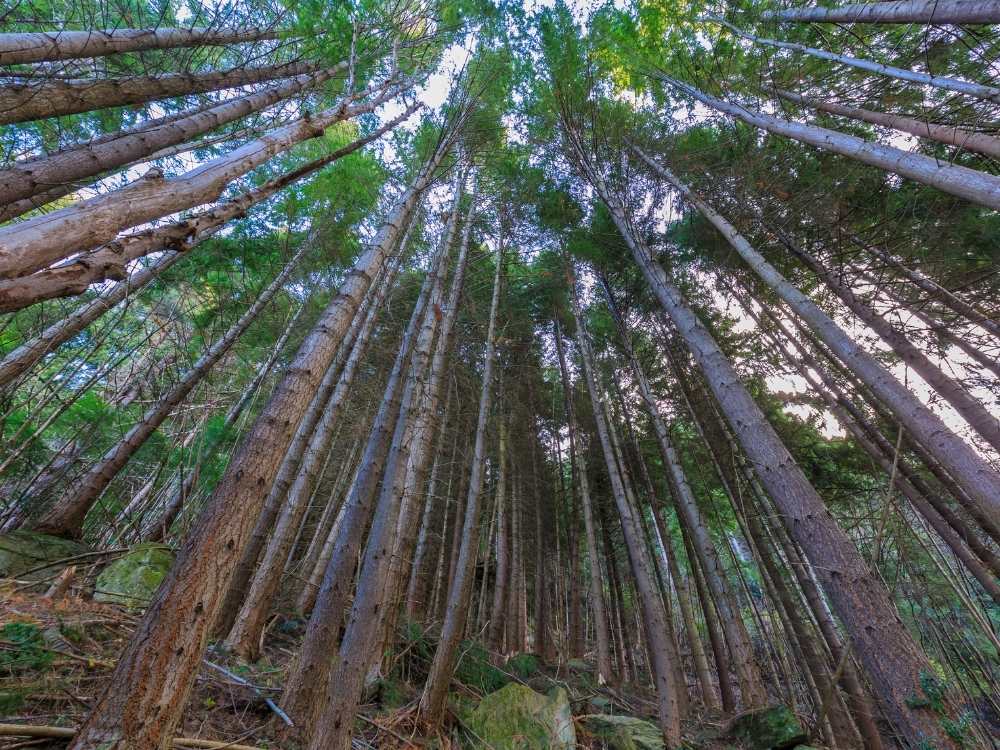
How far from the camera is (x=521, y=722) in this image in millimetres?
3645

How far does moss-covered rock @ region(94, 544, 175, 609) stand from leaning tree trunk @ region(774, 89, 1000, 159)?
9358mm

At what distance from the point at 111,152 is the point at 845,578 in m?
7.22

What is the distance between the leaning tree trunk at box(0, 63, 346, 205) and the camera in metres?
2.65

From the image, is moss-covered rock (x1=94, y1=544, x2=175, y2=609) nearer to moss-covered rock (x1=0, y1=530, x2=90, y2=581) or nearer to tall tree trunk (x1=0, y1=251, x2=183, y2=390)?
moss-covered rock (x1=0, y1=530, x2=90, y2=581)

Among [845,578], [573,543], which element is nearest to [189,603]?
[845,578]

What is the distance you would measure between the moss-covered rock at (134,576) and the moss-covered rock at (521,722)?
3.44m

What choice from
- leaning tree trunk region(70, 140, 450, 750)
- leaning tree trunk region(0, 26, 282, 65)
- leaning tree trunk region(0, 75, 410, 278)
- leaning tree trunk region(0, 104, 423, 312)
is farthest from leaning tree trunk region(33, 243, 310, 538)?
leaning tree trunk region(70, 140, 450, 750)

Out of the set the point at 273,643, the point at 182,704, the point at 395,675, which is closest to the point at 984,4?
the point at 182,704

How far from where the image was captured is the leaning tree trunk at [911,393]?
358cm

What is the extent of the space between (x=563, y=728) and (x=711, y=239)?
816 centimetres

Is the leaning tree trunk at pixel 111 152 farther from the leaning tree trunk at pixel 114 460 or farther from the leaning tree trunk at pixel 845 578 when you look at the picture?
the leaning tree trunk at pixel 845 578

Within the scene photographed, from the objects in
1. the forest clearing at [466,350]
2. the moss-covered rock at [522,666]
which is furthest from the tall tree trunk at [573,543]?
the moss-covered rock at [522,666]

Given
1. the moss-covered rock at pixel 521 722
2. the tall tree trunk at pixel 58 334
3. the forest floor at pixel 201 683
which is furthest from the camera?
the tall tree trunk at pixel 58 334

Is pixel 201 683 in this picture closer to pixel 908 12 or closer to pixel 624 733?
pixel 624 733
